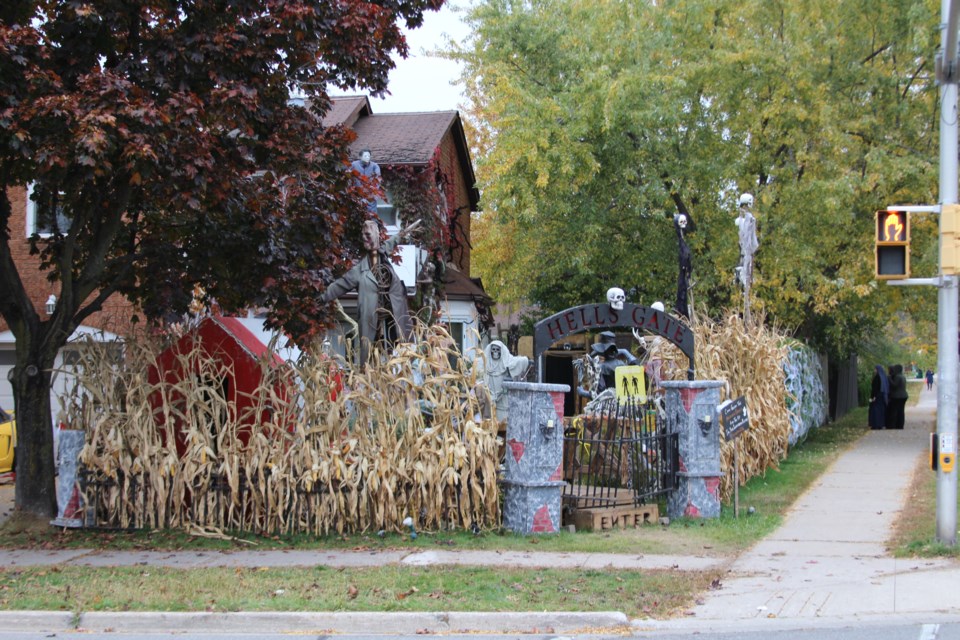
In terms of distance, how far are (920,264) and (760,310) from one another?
10.8 feet

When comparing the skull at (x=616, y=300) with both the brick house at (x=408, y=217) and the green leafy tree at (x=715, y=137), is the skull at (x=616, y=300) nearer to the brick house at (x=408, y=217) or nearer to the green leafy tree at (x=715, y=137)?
A: the brick house at (x=408, y=217)

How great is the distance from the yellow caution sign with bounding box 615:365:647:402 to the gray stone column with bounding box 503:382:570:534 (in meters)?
2.87

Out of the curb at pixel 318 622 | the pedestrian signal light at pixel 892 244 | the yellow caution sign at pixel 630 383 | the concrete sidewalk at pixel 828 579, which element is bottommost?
the curb at pixel 318 622

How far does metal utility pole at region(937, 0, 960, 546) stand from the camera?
945 centimetres

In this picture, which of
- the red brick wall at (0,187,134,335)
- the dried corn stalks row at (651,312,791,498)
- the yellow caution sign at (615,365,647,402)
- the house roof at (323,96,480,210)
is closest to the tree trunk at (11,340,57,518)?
the yellow caution sign at (615,365,647,402)

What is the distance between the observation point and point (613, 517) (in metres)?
11.0

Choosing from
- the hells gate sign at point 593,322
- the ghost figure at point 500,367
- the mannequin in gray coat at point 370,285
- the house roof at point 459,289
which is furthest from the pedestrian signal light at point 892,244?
the house roof at point 459,289

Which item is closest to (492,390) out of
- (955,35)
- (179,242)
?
(179,242)

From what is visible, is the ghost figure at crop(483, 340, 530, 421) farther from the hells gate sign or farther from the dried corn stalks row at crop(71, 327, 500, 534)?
the dried corn stalks row at crop(71, 327, 500, 534)

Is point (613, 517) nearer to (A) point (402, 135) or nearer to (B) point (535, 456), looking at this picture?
(B) point (535, 456)

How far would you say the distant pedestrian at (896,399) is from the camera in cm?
2564

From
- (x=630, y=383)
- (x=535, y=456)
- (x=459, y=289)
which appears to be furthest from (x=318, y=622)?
(x=459, y=289)

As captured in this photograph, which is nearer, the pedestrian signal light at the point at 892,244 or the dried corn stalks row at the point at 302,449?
the pedestrian signal light at the point at 892,244

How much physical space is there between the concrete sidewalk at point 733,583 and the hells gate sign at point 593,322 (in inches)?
98.0
